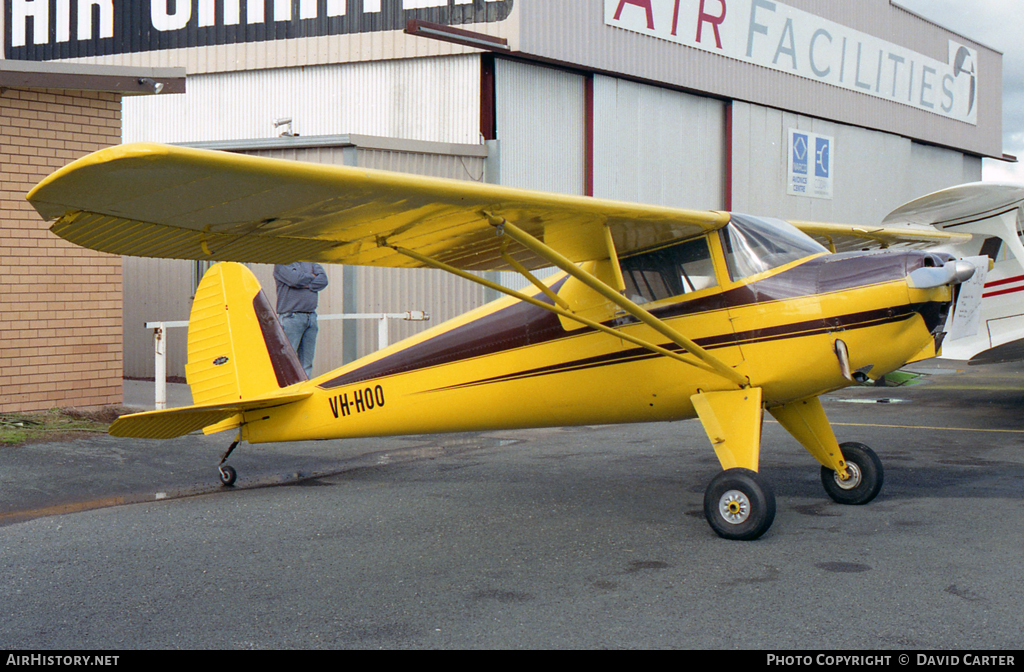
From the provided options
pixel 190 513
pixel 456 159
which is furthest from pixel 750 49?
pixel 190 513

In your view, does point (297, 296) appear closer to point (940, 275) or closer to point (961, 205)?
point (940, 275)

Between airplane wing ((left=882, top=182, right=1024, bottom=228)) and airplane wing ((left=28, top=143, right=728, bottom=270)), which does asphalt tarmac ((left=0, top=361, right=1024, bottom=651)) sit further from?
airplane wing ((left=882, top=182, right=1024, bottom=228))

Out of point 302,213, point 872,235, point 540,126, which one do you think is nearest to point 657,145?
point 540,126

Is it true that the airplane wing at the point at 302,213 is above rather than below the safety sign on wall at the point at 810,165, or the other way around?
below

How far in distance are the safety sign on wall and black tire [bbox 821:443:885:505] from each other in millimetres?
16102

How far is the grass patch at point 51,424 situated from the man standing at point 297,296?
2.01 metres

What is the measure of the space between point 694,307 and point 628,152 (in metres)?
11.9

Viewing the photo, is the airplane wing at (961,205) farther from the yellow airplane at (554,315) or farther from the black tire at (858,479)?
the yellow airplane at (554,315)

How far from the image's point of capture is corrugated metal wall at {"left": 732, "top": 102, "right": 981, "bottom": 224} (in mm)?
19562

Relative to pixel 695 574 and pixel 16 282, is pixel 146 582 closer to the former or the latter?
pixel 695 574

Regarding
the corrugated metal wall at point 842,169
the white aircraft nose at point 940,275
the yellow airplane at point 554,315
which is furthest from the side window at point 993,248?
the corrugated metal wall at point 842,169

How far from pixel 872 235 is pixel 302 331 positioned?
236 inches

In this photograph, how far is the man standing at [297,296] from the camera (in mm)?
9328

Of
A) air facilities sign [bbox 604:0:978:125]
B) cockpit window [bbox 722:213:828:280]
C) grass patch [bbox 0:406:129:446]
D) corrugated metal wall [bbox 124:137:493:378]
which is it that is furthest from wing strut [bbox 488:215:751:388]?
air facilities sign [bbox 604:0:978:125]
